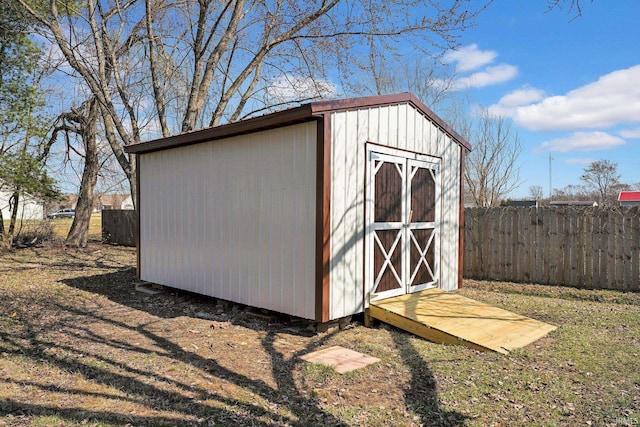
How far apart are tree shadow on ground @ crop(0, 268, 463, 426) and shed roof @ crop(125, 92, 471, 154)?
8.12 ft

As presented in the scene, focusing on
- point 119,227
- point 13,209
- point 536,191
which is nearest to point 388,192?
point 13,209

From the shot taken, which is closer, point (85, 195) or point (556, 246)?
point (556, 246)

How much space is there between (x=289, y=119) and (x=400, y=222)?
6.90 feet

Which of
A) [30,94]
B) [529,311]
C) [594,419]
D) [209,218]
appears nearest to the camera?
[594,419]

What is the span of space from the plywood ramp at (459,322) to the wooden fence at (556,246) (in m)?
3.17

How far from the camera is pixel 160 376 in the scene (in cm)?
356

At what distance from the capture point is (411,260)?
237 inches

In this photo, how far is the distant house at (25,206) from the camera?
43.9 feet

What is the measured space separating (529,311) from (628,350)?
5.64 feet

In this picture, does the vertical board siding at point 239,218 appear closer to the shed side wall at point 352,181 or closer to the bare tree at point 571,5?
the shed side wall at point 352,181

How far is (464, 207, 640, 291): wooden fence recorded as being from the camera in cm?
724

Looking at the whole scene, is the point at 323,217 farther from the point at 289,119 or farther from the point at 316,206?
the point at 289,119

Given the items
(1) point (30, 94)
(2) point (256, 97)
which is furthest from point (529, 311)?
(1) point (30, 94)

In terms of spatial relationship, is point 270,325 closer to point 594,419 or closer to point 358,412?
point 358,412
